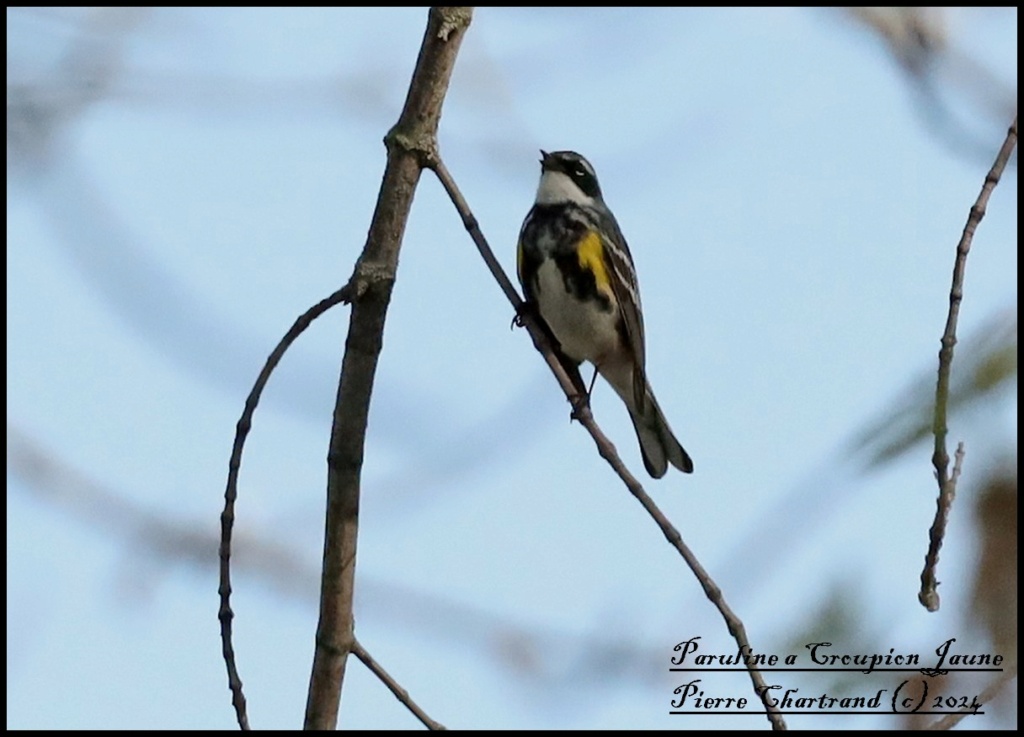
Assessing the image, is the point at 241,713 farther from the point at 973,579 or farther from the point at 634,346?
the point at 634,346

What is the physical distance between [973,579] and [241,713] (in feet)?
4.31

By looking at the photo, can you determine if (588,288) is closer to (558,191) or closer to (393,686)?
(558,191)

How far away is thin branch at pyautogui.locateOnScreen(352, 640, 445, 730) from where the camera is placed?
2.45 meters

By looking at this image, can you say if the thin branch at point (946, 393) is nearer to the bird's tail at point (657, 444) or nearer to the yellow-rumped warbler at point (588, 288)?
the yellow-rumped warbler at point (588, 288)

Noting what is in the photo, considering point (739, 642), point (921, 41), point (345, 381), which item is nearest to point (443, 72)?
point (345, 381)

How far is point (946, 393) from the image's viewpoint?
161 centimetres

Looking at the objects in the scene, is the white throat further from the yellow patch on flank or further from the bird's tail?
the bird's tail

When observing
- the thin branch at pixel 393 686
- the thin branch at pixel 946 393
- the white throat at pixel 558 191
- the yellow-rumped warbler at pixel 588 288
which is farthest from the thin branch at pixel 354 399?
the white throat at pixel 558 191

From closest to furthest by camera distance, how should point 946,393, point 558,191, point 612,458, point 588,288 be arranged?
point 946,393 → point 612,458 → point 588,288 → point 558,191

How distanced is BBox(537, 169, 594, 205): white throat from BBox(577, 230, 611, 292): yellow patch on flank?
25 cm

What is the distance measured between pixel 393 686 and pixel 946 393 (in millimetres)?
1325

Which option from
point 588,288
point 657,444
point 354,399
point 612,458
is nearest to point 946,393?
point 612,458

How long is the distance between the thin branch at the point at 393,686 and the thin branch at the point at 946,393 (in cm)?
96

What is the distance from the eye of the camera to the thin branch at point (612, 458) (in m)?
2.10
